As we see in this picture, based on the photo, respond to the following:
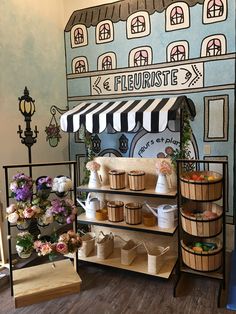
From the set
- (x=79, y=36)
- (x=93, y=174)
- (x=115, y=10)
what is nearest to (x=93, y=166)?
(x=93, y=174)

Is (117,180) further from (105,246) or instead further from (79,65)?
(79,65)

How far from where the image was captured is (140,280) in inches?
115

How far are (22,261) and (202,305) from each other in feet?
6.91

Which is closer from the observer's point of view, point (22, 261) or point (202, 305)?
point (202, 305)

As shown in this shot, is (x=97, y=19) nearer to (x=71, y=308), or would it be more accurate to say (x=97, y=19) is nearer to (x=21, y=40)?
(x=21, y=40)

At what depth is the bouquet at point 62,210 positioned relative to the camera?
8.31ft

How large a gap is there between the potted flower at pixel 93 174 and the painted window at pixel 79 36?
7.11ft

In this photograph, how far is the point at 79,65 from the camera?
14.0 feet

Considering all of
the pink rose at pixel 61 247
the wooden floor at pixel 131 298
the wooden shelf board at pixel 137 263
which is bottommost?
the wooden floor at pixel 131 298

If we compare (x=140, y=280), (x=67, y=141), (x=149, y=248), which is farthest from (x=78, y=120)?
(x=140, y=280)

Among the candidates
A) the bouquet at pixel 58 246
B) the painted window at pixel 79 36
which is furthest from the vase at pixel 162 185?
the painted window at pixel 79 36

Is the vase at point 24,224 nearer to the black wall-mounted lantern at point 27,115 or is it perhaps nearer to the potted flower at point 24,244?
the potted flower at point 24,244

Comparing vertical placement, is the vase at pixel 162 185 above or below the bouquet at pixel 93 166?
below

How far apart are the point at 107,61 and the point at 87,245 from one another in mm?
2706
